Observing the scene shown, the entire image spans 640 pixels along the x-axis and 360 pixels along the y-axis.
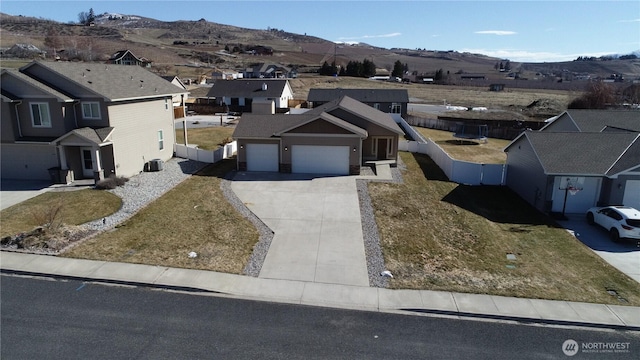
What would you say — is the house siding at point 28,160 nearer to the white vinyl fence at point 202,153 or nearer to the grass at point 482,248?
the white vinyl fence at point 202,153

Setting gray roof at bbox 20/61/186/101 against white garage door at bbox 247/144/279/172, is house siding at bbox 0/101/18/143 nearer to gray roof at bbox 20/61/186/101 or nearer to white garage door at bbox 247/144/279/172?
gray roof at bbox 20/61/186/101

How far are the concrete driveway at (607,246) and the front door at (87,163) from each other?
1118 inches

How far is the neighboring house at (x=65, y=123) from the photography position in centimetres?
2406

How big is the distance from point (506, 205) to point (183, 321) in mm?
19766

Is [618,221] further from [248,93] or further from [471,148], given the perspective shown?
[248,93]

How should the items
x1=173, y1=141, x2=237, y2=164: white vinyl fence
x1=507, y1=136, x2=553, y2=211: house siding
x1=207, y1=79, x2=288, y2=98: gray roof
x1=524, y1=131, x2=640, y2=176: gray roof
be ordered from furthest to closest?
x1=207, y1=79, x2=288, y2=98: gray roof, x1=173, y1=141, x2=237, y2=164: white vinyl fence, x1=507, y1=136, x2=553, y2=211: house siding, x1=524, y1=131, x2=640, y2=176: gray roof

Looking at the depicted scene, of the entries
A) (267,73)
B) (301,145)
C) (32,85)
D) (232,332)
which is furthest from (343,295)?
(267,73)

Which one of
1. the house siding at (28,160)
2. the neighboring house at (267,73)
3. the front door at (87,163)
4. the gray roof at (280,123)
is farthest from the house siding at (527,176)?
the neighboring house at (267,73)

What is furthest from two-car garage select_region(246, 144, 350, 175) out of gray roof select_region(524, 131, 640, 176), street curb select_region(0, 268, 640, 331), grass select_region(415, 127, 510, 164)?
street curb select_region(0, 268, 640, 331)

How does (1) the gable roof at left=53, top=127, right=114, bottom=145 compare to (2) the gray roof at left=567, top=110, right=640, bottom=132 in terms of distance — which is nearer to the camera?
(1) the gable roof at left=53, top=127, right=114, bottom=145

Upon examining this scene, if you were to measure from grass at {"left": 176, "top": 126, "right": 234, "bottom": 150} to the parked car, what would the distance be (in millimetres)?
27978

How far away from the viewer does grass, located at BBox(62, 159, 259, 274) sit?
15.6 meters

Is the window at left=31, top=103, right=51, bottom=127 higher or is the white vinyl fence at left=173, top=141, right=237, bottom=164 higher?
the window at left=31, top=103, right=51, bottom=127

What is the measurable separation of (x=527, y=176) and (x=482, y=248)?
368 inches
